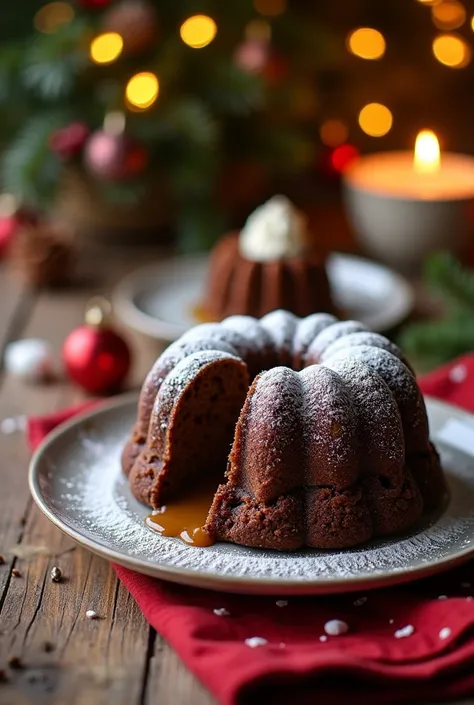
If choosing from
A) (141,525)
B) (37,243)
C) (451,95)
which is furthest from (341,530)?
(451,95)

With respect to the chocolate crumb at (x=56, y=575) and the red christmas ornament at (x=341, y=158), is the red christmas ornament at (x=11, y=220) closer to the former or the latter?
the red christmas ornament at (x=341, y=158)

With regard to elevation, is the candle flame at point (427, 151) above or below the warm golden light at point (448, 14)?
below

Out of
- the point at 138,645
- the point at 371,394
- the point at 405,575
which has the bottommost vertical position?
the point at 138,645

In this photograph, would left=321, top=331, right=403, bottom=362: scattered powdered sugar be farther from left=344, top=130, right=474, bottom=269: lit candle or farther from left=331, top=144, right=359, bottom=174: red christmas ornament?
left=331, top=144, right=359, bottom=174: red christmas ornament

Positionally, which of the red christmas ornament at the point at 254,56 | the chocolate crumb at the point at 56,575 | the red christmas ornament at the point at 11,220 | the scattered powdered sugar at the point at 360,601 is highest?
the red christmas ornament at the point at 254,56

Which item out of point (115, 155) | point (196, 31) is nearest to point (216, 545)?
point (115, 155)

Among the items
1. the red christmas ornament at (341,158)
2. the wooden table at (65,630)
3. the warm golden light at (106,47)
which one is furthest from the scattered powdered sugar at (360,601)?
the red christmas ornament at (341,158)

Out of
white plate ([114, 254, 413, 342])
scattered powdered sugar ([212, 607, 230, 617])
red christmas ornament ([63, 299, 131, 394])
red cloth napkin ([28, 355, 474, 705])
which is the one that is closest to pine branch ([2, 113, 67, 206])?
white plate ([114, 254, 413, 342])

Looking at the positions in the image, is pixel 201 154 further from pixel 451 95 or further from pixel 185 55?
pixel 451 95
